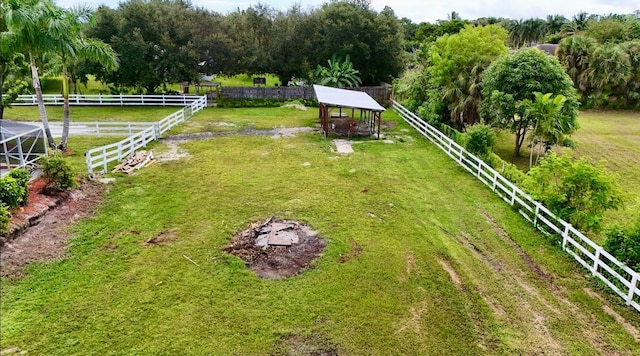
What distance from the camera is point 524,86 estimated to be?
17297mm

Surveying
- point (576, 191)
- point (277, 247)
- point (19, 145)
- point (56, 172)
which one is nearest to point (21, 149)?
point (19, 145)

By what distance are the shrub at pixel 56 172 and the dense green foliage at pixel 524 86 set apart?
1513cm

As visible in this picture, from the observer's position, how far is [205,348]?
6.79 m

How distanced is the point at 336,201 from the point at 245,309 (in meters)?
5.62

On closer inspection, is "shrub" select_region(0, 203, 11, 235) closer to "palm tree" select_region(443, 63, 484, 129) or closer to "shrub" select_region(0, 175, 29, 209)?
"shrub" select_region(0, 175, 29, 209)

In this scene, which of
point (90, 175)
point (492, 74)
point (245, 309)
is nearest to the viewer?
point (245, 309)

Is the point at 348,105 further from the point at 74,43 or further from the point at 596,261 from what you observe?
the point at 596,261

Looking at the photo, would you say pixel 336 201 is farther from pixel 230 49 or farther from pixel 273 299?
pixel 230 49

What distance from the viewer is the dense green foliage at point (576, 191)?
33.9 ft

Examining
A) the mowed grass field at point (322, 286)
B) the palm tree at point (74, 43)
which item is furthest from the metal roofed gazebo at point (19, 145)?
the mowed grass field at point (322, 286)

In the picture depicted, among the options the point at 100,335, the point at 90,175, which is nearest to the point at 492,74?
the point at 90,175

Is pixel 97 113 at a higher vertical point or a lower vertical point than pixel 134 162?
higher

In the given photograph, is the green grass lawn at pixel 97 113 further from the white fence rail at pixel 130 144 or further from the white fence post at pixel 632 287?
the white fence post at pixel 632 287

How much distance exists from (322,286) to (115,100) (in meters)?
26.1
